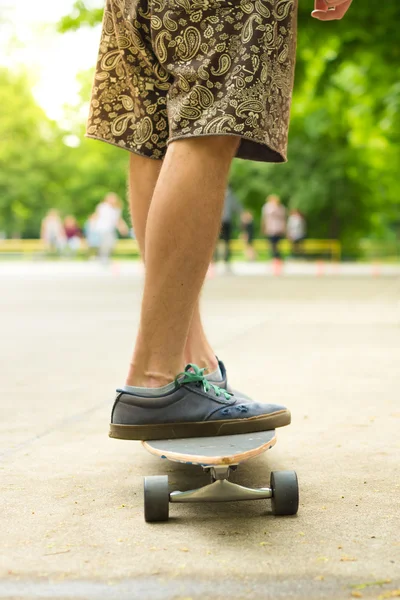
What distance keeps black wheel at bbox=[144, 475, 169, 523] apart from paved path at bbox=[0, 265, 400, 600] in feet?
0.09

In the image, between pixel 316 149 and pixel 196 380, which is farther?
pixel 316 149

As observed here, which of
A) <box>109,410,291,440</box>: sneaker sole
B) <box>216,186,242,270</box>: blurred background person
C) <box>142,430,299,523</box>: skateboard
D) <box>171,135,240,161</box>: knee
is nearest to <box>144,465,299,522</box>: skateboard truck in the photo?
<box>142,430,299,523</box>: skateboard

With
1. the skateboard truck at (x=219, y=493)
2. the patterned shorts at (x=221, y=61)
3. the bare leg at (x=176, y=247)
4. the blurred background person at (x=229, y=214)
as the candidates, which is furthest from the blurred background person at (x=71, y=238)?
the skateboard truck at (x=219, y=493)

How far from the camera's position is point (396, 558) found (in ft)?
5.72

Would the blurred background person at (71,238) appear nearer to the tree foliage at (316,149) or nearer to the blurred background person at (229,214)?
the tree foliage at (316,149)

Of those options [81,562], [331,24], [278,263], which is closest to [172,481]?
[81,562]

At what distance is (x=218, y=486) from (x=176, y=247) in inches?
23.3

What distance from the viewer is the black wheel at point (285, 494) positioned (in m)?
2.03

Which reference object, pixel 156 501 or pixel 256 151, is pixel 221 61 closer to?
pixel 256 151

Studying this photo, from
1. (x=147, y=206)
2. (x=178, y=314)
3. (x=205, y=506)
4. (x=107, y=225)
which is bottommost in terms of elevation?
(x=205, y=506)

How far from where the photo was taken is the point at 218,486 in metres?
2.05

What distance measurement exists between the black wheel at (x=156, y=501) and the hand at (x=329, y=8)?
1.43 m

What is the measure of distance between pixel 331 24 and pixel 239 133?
11620 millimetres

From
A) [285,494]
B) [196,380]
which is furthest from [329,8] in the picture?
[285,494]
